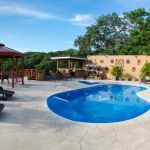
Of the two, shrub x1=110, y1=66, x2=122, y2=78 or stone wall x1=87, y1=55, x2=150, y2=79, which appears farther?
stone wall x1=87, y1=55, x2=150, y2=79

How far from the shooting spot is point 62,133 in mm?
7379

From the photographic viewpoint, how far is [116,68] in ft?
97.3

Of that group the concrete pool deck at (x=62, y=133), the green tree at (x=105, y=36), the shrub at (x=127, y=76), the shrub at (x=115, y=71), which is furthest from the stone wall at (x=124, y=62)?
the concrete pool deck at (x=62, y=133)

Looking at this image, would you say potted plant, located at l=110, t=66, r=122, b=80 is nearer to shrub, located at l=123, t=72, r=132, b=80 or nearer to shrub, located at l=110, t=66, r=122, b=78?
shrub, located at l=110, t=66, r=122, b=78

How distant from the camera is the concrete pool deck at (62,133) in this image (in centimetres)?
636

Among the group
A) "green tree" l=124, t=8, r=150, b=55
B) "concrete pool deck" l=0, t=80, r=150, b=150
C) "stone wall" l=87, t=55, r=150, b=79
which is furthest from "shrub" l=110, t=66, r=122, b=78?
"concrete pool deck" l=0, t=80, r=150, b=150

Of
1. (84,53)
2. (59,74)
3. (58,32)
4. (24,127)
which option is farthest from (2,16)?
(24,127)

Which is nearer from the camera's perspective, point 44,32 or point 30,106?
point 30,106

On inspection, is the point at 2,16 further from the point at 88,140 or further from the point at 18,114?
the point at 88,140

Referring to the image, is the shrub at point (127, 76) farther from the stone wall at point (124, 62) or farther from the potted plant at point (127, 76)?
the stone wall at point (124, 62)

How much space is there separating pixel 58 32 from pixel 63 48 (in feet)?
15.9

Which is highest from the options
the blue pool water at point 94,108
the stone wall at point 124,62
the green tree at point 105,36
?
the green tree at point 105,36

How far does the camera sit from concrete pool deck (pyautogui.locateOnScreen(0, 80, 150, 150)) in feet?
20.9

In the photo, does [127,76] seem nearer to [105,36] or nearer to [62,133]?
[105,36]
